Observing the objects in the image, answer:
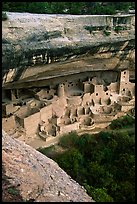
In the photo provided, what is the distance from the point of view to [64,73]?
1116 cm

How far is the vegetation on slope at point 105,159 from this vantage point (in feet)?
30.2

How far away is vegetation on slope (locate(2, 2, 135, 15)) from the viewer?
1234cm

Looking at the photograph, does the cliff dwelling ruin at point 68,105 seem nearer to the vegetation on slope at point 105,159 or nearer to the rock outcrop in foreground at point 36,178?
the vegetation on slope at point 105,159

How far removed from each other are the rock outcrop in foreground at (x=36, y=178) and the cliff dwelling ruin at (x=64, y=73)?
438 centimetres

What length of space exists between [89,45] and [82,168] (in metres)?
2.84

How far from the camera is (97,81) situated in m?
12.4

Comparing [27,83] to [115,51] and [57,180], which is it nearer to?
[115,51]

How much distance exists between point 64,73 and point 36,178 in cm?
731

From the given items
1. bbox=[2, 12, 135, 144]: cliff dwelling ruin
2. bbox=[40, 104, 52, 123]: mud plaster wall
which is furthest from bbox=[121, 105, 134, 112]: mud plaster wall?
bbox=[40, 104, 52, 123]: mud plaster wall

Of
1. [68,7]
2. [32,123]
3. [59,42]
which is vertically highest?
[68,7]

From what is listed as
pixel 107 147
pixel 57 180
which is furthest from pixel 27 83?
pixel 57 180

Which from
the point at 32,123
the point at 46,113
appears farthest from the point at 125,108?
the point at 32,123

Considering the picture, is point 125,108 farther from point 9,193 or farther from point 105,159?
point 9,193

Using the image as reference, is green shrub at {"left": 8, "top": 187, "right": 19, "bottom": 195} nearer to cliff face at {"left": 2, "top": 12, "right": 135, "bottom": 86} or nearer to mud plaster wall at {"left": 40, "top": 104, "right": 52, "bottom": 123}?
cliff face at {"left": 2, "top": 12, "right": 135, "bottom": 86}
